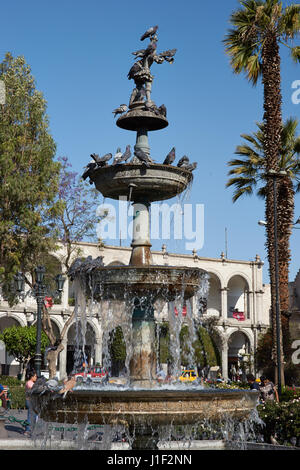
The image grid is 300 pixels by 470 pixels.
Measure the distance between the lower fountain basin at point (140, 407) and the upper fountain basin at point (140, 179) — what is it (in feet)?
10.9

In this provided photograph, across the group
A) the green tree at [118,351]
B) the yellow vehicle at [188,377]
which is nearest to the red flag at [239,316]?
the green tree at [118,351]

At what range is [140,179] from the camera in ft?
28.0

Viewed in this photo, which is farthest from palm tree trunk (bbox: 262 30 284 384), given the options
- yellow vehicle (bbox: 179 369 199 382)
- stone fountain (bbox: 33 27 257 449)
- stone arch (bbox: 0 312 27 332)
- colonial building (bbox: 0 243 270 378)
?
stone arch (bbox: 0 312 27 332)

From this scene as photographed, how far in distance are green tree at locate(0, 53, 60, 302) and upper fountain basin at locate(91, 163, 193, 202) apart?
10.1m

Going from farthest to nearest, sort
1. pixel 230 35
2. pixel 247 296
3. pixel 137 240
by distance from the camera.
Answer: pixel 247 296 → pixel 230 35 → pixel 137 240

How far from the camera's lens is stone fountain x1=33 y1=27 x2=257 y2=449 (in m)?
6.11

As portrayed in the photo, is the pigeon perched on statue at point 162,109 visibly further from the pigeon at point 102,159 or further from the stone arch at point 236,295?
the stone arch at point 236,295

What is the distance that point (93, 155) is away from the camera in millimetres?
8812

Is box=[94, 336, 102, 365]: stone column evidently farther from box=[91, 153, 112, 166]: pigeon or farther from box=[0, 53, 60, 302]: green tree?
box=[91, 153, 112, 166]: pigeon

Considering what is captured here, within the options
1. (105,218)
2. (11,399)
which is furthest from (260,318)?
(11,399)

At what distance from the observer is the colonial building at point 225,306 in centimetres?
4247

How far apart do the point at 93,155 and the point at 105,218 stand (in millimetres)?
15270
